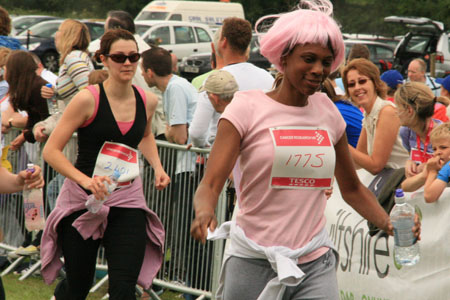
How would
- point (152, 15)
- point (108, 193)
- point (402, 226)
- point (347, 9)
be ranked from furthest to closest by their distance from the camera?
point (347, 9)
point (152, 15)
point (108, 193)
point (402, 226)

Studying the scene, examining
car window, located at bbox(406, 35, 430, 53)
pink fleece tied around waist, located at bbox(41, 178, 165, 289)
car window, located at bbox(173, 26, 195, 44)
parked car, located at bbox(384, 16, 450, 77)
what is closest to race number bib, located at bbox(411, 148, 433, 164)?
pink fleece tied around waist, located at bbox(41, 178, 165, 289)

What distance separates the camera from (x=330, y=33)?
3.57 m

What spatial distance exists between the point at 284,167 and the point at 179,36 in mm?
26849

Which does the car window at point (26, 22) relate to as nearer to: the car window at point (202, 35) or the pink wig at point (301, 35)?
the car window at point (202, 35)

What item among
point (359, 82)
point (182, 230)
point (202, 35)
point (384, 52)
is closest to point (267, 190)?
point (359, 82)

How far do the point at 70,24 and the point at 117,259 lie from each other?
10.7ft

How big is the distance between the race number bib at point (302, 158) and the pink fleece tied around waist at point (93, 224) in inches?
80.3

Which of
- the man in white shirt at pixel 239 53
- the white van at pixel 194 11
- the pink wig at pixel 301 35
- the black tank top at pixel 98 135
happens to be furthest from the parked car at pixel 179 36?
the pink wig at pixel 301 35

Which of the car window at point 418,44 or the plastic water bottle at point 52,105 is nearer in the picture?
the plastic water bottle at point 52,105

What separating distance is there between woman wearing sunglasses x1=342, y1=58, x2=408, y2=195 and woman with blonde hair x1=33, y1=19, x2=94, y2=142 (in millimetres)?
2413

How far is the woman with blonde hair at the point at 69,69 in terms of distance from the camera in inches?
291

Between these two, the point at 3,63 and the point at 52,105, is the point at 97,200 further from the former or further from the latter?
the point at 3,63

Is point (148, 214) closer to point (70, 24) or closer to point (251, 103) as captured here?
point (251, 103)

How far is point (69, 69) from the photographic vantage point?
7.44m
